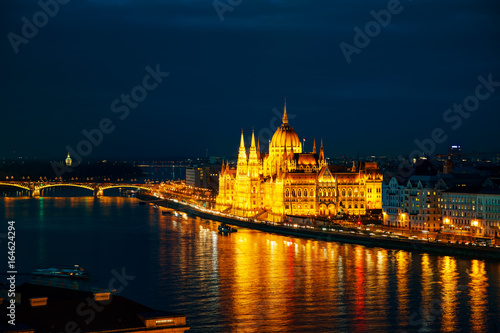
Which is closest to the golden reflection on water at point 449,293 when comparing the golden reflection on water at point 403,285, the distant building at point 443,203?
the golden reflection on water at point 403,285

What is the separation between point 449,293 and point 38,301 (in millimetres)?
15725

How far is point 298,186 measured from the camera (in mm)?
54094

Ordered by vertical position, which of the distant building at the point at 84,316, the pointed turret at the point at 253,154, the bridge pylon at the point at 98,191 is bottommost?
the distant building at the point at 84,316

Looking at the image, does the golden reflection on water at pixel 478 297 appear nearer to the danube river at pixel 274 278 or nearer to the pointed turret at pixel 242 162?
the danube river at pixel 274 278

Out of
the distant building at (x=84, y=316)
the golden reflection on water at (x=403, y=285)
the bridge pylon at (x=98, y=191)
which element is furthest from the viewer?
the bridge pylon at (x=98, y=191)

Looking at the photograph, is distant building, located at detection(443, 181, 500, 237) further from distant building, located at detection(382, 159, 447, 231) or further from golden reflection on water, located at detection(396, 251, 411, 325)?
golden reflection on water, located at detection(396, 251, 411, 325)

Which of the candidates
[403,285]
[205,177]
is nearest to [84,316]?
→ [403,285]

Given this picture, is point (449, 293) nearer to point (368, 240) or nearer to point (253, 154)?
point (368, 240)

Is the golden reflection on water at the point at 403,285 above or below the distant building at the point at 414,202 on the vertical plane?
below

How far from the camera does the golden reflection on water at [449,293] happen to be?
2076cm

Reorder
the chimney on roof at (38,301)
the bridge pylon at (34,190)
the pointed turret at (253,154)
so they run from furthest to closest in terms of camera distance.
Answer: the bridge pylon at (34,190) < the pointed turret at (253,154) < the chimney on roof at (38,301)

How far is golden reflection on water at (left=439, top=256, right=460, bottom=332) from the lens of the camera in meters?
20.8

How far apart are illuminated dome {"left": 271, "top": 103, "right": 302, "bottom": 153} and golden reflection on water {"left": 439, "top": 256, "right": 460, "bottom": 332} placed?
96.1 ft

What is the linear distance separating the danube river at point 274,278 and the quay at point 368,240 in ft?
3.23
